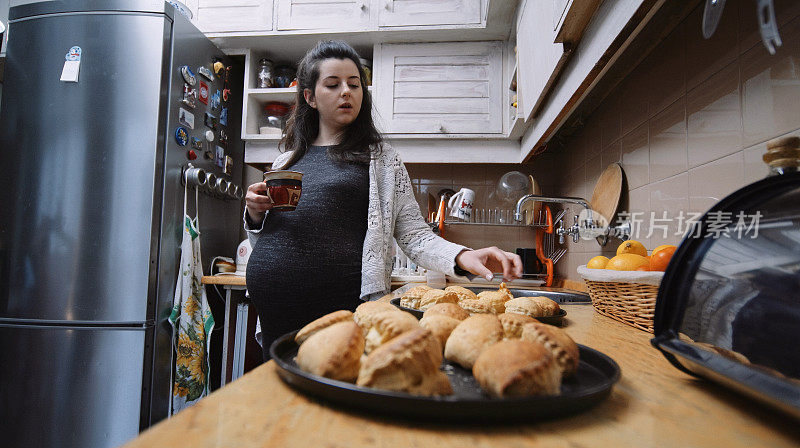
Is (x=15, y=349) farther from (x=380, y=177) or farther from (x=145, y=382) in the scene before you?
(x=380, y=177)

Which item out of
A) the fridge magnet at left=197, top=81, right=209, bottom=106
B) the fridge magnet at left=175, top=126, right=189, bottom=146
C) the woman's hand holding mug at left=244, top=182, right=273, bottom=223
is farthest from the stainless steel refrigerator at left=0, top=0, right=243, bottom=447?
the woman's hand holding mug at left=244, top=182, right=273, bottom=223

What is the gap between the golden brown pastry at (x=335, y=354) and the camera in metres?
0.39

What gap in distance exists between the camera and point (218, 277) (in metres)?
2.02

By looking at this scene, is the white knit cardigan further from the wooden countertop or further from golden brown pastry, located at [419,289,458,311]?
the wooden countertop

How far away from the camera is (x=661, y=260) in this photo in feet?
2.77

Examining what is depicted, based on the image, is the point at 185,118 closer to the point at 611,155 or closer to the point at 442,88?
the point at 442,88

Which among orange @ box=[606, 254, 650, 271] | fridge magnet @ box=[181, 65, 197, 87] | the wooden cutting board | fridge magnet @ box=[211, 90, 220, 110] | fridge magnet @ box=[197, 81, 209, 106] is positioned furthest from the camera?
fridge magnet @ box=[211, 90, 220, 110]

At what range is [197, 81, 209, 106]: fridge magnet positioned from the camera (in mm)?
2121

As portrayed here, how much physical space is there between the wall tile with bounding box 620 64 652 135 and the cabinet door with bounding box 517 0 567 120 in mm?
265

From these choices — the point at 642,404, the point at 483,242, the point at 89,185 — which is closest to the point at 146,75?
the point at 89,185

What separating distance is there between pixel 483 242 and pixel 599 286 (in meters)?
1.54

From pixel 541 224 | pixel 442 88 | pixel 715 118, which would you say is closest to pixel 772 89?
pixel 715 118

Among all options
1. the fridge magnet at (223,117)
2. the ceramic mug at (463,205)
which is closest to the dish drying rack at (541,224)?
the ceramic mug at (463,205)

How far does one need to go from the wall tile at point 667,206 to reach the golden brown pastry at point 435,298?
0.66m
